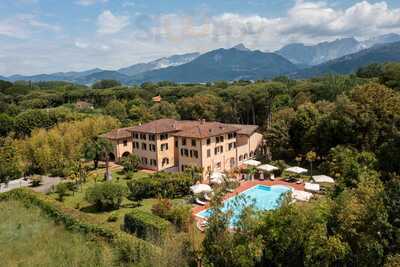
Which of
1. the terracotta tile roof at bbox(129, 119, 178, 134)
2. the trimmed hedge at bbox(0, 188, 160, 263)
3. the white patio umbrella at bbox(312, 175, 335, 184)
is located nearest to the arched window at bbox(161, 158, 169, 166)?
→ the terracotta tile roof at bbox(129, 119, 178, 134)

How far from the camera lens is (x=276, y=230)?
49.4ft

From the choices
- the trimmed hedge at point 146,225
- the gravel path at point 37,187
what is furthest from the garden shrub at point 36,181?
the trimmed hedge at point 146,225

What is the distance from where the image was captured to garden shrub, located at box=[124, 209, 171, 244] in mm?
20019

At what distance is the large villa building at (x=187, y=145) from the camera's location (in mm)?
37469

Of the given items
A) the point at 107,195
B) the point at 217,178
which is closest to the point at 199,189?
the point at 217,178

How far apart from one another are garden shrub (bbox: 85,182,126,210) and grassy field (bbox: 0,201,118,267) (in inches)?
168

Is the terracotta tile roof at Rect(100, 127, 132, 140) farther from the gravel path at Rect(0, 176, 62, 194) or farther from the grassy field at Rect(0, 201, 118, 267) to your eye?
the grassy field at Rect(0, 201, 118, 267)

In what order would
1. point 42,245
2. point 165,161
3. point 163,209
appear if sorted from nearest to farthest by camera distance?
1. point 42,245
2. point 163,209
3. point 165,161

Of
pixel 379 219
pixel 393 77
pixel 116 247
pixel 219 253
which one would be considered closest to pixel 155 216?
pixel 116 247

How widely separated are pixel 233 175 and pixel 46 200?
1861 cm

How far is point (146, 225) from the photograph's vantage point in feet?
68.0

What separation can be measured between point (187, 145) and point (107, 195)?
12922mm

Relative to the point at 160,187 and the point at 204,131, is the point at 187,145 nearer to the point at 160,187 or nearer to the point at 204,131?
the point at 204,131

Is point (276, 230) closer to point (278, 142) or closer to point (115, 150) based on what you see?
point (278, 142)
